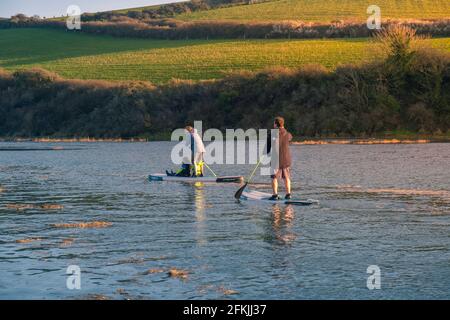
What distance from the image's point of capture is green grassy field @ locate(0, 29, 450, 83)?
8844cm

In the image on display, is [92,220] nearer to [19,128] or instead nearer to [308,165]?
[308,165]

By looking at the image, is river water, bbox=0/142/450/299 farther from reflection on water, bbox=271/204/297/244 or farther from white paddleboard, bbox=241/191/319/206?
white paddleboard, bbox=241/191/319/206

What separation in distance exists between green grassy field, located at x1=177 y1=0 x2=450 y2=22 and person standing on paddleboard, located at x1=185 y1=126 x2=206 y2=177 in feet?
249

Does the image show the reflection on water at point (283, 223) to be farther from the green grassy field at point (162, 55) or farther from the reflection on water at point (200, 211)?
the green grassy field at point (162, 55)

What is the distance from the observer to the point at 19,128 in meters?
87.6

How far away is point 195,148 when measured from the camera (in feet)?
103

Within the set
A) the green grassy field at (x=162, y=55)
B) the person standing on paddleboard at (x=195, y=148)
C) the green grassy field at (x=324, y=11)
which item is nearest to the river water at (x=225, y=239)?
the person standing on paddleboard at (x=195, y=148)

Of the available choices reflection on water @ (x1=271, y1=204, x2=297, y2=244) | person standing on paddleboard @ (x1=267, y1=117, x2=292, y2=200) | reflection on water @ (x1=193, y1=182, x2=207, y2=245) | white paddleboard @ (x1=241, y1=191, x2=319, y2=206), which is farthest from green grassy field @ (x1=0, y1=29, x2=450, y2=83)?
reflection on water @ (x1=271, y1=204, x2=297, y2=244)

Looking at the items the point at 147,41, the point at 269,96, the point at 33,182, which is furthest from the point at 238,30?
the point at 33,182

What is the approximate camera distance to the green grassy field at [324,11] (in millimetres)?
108000

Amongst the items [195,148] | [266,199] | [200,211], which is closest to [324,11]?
[195,148]

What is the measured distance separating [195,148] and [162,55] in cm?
7208

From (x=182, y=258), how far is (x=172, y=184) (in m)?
16.8

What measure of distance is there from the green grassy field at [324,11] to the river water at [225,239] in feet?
254
